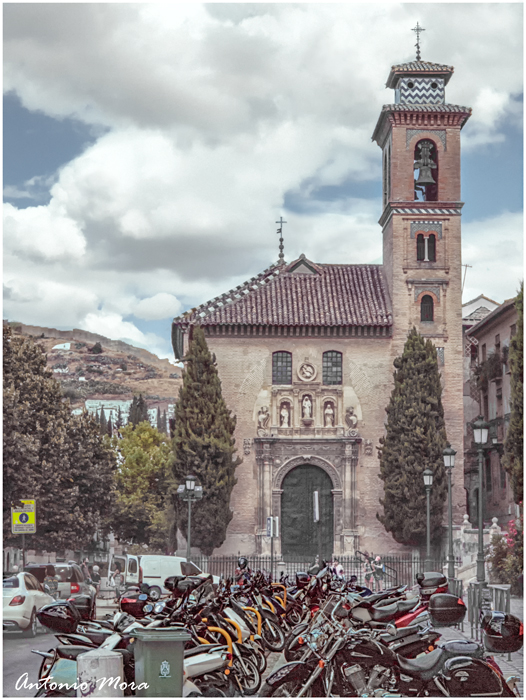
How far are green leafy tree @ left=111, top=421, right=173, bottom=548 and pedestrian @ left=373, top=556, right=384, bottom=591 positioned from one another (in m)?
21.3

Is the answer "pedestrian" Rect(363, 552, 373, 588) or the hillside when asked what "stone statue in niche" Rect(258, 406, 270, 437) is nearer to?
"pedestrian" Rect(363, 552, 373, 588)

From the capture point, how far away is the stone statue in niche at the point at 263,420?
35.7m

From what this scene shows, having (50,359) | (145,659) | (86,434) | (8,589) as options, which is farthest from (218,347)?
(145,659)

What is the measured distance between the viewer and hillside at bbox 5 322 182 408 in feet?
143

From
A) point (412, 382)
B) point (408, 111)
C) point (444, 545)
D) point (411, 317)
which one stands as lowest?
point (444, 545)

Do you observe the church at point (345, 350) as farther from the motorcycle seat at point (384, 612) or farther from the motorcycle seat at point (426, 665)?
the motorcycle seat at point (426, 665)

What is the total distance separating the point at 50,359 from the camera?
4222 centimetres

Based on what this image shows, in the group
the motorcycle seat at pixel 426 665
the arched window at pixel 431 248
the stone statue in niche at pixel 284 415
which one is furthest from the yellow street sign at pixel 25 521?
the arched window at pixel 431 248

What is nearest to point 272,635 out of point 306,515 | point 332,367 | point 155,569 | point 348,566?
point 155,569

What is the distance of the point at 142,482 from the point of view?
5672 centimetres

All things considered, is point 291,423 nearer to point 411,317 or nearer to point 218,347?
point 218,347

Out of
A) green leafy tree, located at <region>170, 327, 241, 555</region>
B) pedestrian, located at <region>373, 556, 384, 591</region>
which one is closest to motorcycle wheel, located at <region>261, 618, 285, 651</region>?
pedestrian, located at <region>373, 556, 384, 591</region>

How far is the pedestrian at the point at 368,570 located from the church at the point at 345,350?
1.18 metres

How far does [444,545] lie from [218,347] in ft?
37.5
